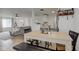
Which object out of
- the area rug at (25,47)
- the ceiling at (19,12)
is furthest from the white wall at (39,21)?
the area rug at (25,47)

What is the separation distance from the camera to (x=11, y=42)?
1.77m

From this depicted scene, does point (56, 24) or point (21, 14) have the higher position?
point (21, 14)

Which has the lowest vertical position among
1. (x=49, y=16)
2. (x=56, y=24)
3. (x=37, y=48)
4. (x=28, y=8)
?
(x=37, y=48)

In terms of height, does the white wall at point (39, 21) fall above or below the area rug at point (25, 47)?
above

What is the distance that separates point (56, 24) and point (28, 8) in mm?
443

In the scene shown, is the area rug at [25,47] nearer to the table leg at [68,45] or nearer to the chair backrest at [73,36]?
the table leg at [68,45]

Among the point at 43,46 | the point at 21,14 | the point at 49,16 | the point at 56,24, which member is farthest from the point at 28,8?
the point at 43,46

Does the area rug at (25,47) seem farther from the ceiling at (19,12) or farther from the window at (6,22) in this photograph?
the ceiling at (19,12)

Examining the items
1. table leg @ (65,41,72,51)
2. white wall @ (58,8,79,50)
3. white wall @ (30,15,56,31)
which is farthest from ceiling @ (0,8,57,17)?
table leg @ (65,41,72,51)

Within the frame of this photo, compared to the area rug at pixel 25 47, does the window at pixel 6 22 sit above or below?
above

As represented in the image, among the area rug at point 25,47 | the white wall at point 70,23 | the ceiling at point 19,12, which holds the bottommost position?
the area rug at point 25,47
